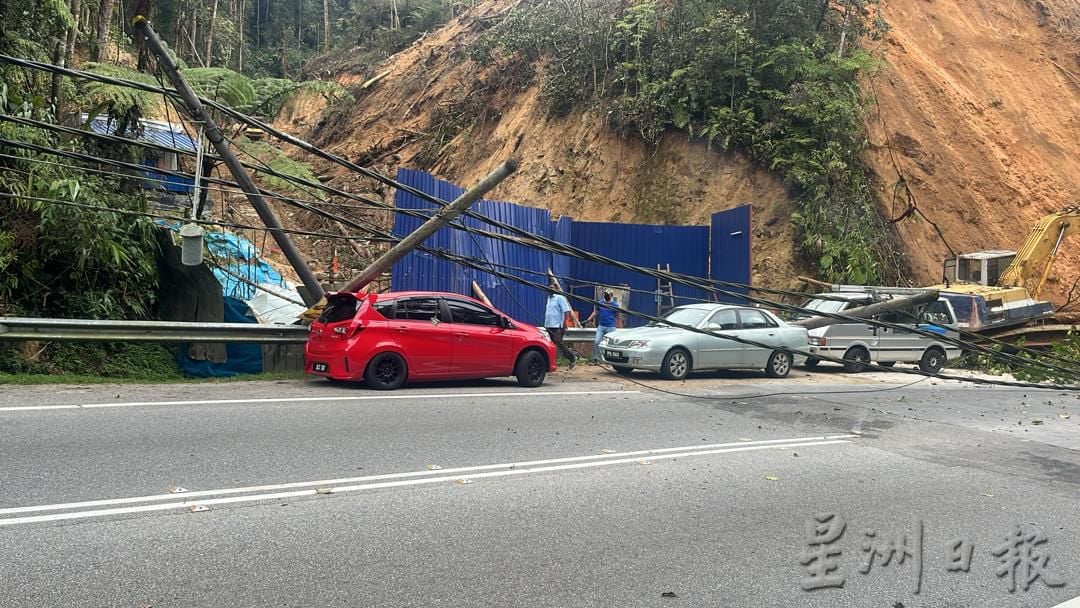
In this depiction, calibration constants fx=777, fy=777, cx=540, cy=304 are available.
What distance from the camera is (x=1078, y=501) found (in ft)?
21.5

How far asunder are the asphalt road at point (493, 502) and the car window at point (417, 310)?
158cm

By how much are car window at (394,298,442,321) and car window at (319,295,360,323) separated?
2.05 feet

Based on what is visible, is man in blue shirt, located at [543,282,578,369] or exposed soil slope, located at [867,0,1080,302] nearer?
man in blue shirt, located at [543,282,578,369]

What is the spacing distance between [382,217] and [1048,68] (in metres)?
26.5

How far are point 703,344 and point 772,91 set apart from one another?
989 centimetres

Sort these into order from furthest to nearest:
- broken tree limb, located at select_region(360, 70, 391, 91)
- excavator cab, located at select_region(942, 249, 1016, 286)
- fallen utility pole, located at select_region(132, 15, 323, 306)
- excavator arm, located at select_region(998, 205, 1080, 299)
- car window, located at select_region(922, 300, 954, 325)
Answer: broken tree limb, located at select_region(360, 70, 391, 91)
excavator cab, located at select_region(942, 249, 1016, 286)
excavator arm, located at select_region(998, 205, 1080, 299)
car window, located at select_region(922, 300, 954, 325)
fallen utility pole, located at select_region(132, 15, 323, 306)

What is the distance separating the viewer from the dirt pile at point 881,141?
74.1 feet

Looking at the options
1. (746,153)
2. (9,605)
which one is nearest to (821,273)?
(746,153)

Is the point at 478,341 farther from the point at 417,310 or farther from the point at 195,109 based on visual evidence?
the point at 195,109

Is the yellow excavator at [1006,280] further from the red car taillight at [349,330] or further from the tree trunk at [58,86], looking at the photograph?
the tree trunk at [58,86]

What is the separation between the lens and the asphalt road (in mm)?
4223

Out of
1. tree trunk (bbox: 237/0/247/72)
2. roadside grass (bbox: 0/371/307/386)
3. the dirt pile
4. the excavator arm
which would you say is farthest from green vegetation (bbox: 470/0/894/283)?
tree trunk (bbox: 237/0/247/72)

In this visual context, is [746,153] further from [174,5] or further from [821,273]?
[174,5]

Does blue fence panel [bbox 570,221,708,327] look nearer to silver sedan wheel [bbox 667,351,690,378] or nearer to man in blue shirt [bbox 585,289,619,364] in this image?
man in blue shirt [bbox 585,289,619,364]
